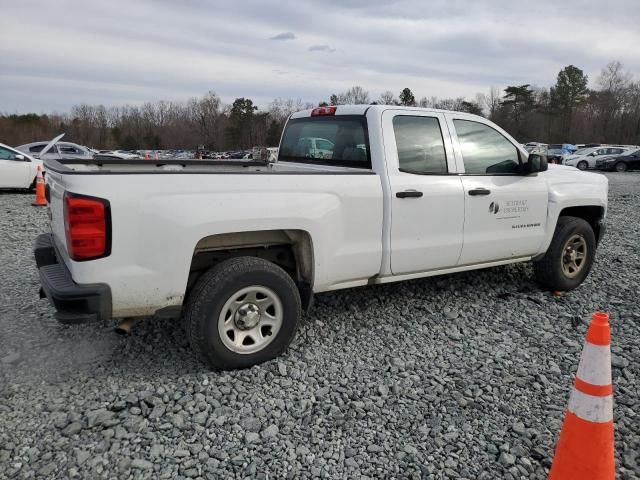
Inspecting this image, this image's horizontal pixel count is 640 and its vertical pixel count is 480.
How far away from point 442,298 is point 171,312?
2.86m

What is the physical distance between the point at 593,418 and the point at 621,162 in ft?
113

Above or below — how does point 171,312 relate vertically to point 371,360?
above

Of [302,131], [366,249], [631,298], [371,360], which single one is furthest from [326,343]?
[631,298]

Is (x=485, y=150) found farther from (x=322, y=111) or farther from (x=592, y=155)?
(x=592, y=155)

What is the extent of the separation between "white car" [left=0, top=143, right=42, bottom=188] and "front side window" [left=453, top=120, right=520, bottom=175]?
12.7 metres

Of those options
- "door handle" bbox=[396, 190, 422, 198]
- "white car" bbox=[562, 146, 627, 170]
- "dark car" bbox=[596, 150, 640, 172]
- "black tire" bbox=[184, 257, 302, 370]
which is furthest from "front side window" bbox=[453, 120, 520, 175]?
"dark car" bbox=[596, 150, 640, 172]

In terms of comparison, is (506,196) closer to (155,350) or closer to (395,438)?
(395,438)

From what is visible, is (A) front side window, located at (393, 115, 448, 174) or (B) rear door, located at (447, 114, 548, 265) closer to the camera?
(A) front side window, located at (393, 115, 448, 174)

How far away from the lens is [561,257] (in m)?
5.21

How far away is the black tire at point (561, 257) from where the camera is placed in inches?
203

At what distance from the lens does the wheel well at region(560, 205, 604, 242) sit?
18.1 ft

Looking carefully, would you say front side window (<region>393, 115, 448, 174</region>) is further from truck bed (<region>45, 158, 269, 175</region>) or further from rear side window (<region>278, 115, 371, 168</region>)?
truck bed (<region>45, 158, 269, 175</region>)

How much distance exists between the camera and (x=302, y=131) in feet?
16.5

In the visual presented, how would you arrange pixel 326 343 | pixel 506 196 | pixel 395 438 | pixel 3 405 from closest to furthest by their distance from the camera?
pixel 395 438 < pixel 3 405 < pixel 326 343 < pixel 506 196
